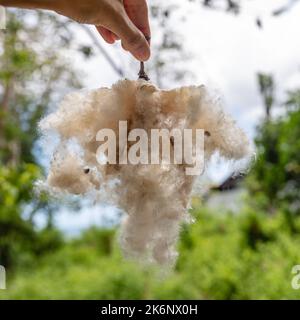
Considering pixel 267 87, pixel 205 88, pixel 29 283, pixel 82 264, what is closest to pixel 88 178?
pixel 205 88

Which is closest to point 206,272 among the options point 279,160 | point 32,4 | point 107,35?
point 279,160

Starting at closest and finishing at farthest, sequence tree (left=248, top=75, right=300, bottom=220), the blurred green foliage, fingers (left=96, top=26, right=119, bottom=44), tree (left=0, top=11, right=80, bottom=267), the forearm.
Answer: the forearm → fingers (left=96, top=26, right=119, bottom=44) → tree (left=0, top=11, right=80, bottom=267) → the blurred green foliage → tree (left=248, top=75, right=300, bottom=220)

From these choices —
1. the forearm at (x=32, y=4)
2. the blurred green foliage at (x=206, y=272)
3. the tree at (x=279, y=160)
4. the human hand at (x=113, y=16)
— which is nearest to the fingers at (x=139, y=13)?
the human hand at (x=113, y=16)

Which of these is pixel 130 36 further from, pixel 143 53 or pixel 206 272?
pixel 206 272

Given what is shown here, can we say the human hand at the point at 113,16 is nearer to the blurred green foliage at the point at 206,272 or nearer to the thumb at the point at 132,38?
the thumb at the point at 132,38

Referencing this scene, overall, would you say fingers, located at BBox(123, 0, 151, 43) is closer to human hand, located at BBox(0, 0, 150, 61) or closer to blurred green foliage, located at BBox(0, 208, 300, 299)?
human hand, located at BBox(0, 0, 150, 61)

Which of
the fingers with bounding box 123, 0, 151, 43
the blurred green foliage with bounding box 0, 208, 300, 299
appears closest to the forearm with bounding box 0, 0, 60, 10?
the fingers with bounding box 123, 0, 151, 43
